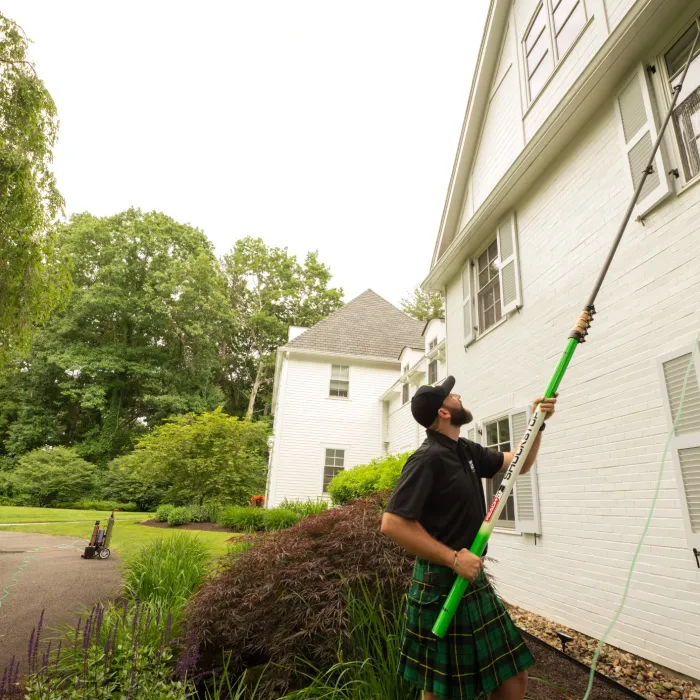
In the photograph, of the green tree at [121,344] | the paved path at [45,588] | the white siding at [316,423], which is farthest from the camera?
the green tree at [121,344]

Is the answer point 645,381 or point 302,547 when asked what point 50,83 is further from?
point 645,381

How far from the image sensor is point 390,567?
3.17 meters

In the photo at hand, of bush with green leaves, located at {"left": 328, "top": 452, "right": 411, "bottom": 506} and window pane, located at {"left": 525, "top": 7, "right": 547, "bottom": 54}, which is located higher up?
window pane, located at {"left": 525, "top": 7, "right": 547, "bottom": 54}

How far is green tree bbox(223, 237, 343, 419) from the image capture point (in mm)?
32094

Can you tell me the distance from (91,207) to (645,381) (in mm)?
33620

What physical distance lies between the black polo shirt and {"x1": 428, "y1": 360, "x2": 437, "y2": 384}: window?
11.1 meters

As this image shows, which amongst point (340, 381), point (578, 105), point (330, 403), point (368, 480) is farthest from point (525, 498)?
point (340, 381)

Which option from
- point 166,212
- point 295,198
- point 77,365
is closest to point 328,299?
point 295,198

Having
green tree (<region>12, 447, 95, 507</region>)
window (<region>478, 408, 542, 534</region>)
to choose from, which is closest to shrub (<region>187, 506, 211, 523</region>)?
window (<region>478, 408, 542, 534</region>)

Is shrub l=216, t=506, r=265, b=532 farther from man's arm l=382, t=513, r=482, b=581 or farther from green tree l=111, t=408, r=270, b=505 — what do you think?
man's arm l=382, t=513, r=482, b=581

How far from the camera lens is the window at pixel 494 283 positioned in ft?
20.9

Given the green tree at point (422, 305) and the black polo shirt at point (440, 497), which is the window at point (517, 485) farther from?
the green tree at point (422, 305)

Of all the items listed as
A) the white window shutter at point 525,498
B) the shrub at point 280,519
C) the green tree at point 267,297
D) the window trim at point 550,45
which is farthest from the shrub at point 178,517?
the green tree at point 267,297

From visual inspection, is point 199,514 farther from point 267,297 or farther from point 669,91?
point 267,297
